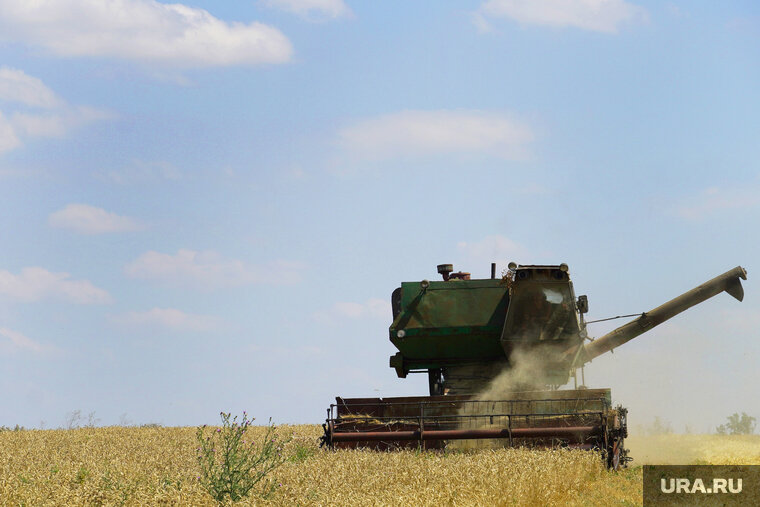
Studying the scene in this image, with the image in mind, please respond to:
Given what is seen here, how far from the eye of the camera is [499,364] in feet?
61.5

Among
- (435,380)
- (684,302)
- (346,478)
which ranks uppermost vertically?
(684,302)

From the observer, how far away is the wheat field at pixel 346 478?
33.2 feet

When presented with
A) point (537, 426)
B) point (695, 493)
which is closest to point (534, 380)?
point (537, 426)

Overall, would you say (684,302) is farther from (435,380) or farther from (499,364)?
(435,380)

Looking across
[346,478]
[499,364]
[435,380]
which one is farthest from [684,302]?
[346,478]

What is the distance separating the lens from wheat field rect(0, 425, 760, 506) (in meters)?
10.1

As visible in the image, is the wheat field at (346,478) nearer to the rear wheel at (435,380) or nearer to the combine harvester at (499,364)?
the combine harvester at (499,364)

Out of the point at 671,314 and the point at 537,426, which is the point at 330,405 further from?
the point at 671,314

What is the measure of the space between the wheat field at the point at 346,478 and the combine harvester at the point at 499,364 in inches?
26.7

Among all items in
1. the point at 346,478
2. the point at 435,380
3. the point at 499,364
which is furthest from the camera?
the point at 435,380

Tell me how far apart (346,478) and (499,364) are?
7583 millimetres

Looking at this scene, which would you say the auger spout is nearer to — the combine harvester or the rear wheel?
the combine harvester

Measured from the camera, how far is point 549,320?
1806 cm

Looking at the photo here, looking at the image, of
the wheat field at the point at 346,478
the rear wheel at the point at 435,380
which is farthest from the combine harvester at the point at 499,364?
the wheat field at the point at 346,478
